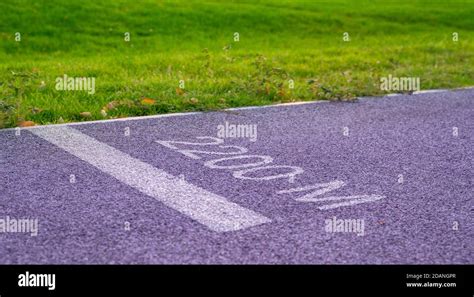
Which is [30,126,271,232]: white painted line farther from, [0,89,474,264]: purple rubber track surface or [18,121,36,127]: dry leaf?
[18,121,36,127]: dry leaf

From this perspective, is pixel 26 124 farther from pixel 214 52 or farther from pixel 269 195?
pixel 214 52

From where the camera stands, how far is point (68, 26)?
16.2 meters

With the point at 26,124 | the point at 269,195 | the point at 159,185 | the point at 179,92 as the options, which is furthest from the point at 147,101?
the point at 269,195

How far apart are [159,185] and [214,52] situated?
9.07 meters

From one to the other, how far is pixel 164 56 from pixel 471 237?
30.7 ft

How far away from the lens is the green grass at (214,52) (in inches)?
351

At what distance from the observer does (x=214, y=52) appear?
14.2 m

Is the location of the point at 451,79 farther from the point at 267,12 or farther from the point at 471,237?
the point at 267,12

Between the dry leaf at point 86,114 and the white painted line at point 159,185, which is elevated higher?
the dry leaf at point 86,114

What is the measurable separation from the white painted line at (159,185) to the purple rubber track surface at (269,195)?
0.09 metres

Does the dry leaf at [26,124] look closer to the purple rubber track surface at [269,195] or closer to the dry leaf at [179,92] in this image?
the purple rubber track surface at [269,195]

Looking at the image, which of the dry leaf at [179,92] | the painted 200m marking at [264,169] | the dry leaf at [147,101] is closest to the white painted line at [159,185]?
the painted 200m marking at [264,169]

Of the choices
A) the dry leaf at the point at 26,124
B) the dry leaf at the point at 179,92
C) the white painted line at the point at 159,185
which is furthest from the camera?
the dry leaf at the point at 179,92
